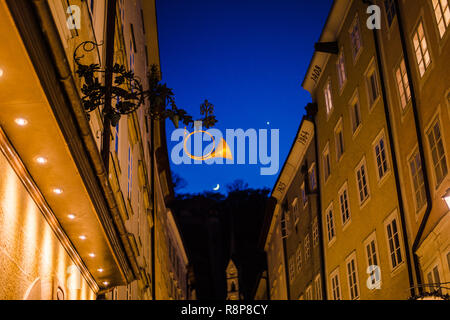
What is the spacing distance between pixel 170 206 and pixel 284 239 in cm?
768

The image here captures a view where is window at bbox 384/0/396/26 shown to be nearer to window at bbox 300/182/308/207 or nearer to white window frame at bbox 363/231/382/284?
white window frame at bbox 363/231/382/284

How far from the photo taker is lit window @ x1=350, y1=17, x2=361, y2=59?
22.0 metres

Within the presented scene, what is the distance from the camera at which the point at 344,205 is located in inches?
923

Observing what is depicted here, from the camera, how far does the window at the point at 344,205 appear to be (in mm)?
22953

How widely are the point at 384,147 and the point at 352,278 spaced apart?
19.6 ft

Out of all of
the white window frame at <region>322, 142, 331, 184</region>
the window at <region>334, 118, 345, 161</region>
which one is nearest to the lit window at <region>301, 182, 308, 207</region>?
the white window frame at <region>322, 142, 331, 184</region>

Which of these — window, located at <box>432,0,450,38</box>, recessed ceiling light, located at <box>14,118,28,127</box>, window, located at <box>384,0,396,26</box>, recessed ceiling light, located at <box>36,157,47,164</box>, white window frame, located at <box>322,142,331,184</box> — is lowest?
recessed ceiling light, located at <box>36,157,47,164</box>

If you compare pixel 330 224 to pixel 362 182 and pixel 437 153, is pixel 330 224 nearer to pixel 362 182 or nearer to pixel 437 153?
pixel 362 182

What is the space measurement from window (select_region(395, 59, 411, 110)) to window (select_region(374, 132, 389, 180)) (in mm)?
1934

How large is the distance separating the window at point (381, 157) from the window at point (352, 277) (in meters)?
4.05

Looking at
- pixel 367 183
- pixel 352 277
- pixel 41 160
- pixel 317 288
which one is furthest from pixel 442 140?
pixel 317 288

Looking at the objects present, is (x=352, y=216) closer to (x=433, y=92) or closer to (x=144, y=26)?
(x=433, y=92)

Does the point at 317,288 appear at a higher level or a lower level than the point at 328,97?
lower
